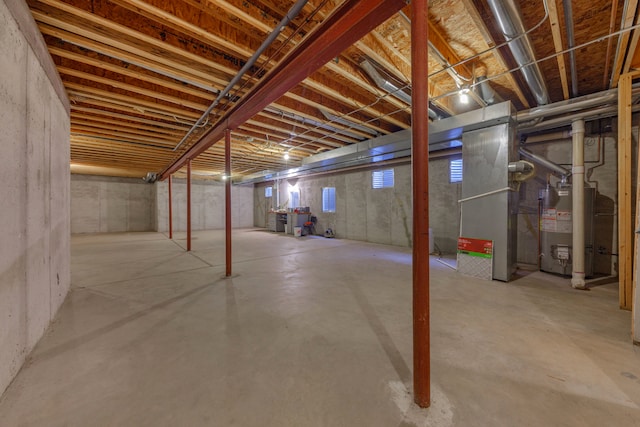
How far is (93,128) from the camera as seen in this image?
14.0ft

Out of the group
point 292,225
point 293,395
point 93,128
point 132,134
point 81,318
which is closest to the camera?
point 293,395

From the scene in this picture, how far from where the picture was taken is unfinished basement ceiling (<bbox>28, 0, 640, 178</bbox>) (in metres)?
1.91

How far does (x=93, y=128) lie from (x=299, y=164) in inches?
186

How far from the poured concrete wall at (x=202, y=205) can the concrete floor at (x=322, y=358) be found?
24.8ft

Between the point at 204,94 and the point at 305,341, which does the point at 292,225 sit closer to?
the point at 204,94

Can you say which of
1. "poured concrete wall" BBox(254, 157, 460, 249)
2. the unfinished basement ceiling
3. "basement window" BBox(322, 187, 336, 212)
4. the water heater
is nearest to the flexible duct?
the unfinished basement ceiling

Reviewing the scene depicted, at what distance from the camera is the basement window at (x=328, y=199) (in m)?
8.01

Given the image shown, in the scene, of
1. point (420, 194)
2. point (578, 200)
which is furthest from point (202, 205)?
point (578, 200)

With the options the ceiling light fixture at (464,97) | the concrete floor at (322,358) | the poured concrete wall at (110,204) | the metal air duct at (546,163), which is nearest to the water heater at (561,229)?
the metal air duct at (546,163)

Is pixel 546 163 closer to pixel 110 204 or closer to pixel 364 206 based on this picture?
pixel 364 206

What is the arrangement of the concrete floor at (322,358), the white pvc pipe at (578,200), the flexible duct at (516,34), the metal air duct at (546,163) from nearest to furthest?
the concrete floor at (322,358) < the flexible duct at (516,34) < the white pvc pipe at (578,200) < the metal air duct at (546,163)

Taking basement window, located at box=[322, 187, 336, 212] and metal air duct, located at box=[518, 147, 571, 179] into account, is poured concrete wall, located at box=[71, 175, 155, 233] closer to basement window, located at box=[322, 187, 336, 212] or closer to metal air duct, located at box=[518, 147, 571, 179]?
basement window, located at box=[322, 187, 336, 212]

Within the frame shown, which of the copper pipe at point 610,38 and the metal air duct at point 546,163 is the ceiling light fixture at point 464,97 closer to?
the copper pipe at point 610,38

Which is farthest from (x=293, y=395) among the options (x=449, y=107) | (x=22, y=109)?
(x=449, y=107)
